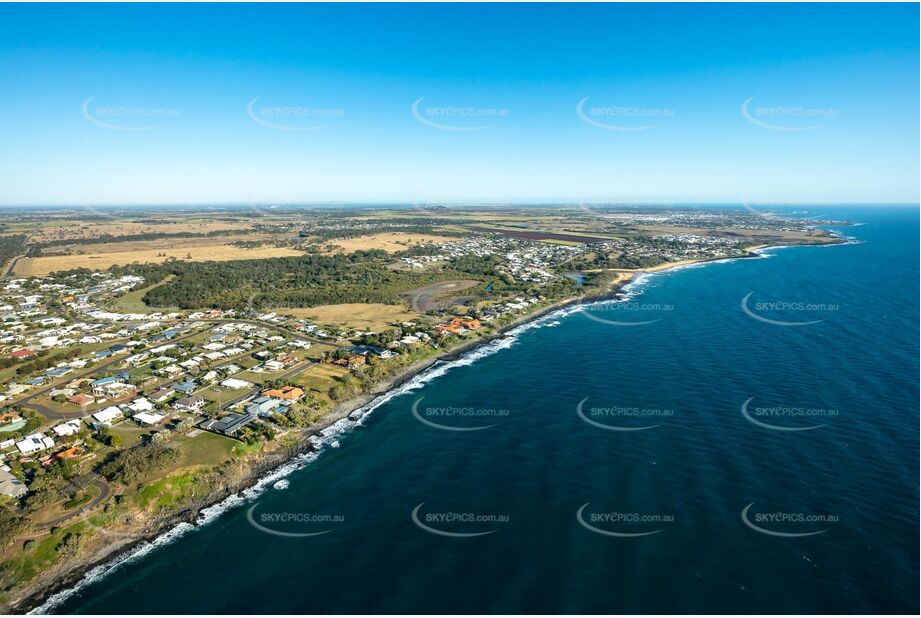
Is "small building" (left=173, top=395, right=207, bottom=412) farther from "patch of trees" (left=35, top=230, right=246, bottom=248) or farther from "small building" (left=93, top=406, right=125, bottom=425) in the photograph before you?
"patch of trees" (left=35, top=230, right=246, bottom=248)

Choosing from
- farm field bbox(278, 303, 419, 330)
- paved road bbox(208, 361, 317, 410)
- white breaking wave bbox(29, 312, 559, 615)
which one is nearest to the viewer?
white breaking wave bbox(29, 312, 559, 615)

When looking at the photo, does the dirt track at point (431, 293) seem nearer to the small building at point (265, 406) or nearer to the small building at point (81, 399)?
the small building at point (265, 406)

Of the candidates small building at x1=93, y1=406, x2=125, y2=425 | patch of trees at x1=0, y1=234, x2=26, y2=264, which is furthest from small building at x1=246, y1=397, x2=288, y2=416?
patch of trees at x1=0, y1=234, x2=26, y2=264

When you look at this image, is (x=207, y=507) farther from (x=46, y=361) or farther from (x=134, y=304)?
(x=134, y=304)

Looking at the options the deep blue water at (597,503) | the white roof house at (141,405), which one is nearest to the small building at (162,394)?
the white roof house at (141,405)

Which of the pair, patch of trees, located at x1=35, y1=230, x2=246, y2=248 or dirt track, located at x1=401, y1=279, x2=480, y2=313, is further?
patch of trees, located at x1=35, y1=230, x2=246, y2=248

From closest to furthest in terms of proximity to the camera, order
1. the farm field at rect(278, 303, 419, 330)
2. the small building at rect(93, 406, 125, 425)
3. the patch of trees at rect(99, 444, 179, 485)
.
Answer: the patch of trees at rect(99, 444, 179, 485), the small building at rect(93, 406, 125, 425), the farm field at rect(278, 303, 419, 330)
